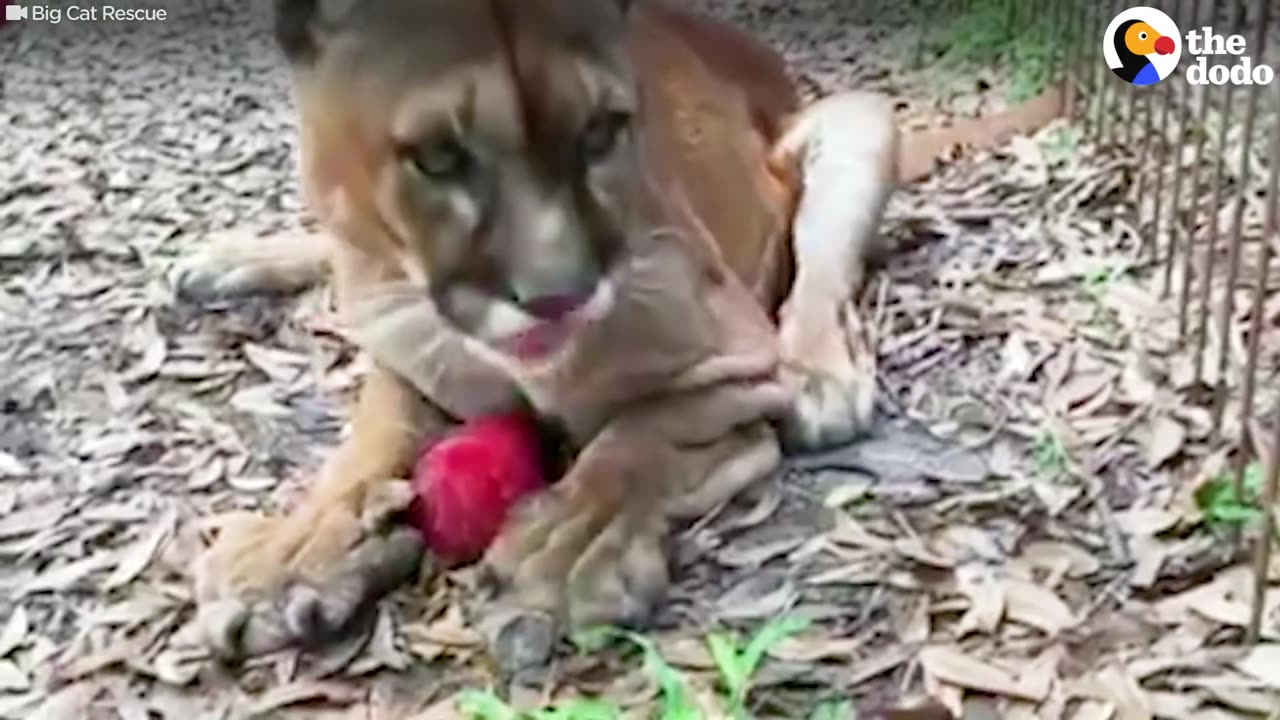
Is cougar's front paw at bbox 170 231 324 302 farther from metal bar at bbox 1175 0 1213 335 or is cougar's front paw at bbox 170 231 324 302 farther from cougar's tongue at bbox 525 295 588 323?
metal bar at bbox 1175 0 1213 335

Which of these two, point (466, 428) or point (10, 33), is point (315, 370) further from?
point (10, 33)

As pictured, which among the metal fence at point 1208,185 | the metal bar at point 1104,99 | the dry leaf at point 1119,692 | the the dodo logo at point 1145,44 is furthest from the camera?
the metal bar at point 1104,99

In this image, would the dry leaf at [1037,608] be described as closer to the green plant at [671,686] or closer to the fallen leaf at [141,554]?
the green plant at [671,686]

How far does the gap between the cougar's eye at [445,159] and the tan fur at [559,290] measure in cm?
2

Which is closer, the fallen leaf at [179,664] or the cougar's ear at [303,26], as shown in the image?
the fallen leaf at [179,664]

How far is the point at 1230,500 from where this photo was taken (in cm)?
192

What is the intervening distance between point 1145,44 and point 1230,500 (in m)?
0.82

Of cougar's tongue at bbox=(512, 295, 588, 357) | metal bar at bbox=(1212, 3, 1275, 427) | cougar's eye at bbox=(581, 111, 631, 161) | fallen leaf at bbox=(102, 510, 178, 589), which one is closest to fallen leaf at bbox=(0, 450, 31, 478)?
fallen leaf at bbox=(102, 510, 178, 589)

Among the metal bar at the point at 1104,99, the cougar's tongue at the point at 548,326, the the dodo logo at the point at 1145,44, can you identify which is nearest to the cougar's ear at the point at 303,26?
the cougar's tongue at the point at 548,326

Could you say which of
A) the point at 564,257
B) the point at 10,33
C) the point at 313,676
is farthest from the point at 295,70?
the point at 10,33

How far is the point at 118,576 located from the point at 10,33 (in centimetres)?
249

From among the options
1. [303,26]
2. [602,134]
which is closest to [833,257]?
[602,134]

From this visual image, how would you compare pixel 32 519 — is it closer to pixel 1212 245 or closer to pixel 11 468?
pixel 11 468

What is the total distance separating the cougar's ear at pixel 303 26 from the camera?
1.99 meters
